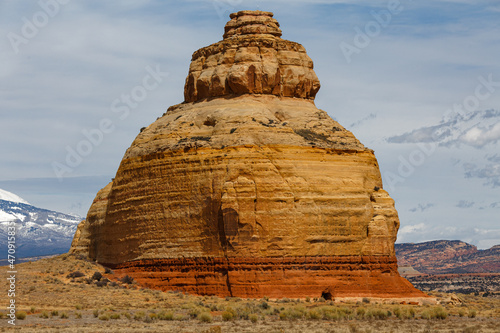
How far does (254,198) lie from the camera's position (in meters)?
47.5

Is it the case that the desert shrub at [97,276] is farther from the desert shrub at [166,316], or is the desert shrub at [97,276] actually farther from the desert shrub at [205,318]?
the desert shrub at [205,318]

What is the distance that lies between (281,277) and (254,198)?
4.26 metres

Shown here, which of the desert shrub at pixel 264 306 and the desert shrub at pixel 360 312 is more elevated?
the desert shrub at pixel 264 306

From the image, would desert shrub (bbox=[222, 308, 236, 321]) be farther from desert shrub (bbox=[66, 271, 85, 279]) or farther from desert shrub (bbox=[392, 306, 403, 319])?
desert shrub (bbox=[66, 271, 85, 279])

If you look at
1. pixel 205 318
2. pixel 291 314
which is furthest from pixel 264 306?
pixel 205 318

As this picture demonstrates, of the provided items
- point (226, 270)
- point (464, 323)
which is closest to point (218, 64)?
point (226, 270)

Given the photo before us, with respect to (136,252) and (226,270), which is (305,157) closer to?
(226,270)

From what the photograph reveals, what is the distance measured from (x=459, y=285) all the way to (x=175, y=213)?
170 feet

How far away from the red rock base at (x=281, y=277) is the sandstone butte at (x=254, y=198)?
0.06 meters

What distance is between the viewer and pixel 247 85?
2096 inches

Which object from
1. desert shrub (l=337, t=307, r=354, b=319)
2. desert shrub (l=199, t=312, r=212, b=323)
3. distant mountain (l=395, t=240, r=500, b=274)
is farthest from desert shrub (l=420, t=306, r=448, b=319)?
distant mountain (l=395, t=240, r=500, b=274)

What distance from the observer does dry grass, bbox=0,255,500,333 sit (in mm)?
36531

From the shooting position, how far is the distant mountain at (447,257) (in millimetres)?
151625

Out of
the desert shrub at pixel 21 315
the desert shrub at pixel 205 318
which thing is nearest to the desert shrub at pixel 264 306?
the desert shrub at pixel 205 318
